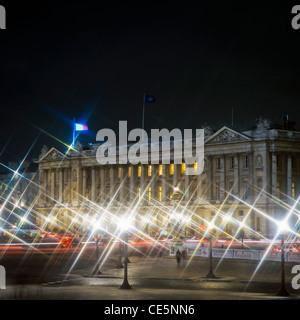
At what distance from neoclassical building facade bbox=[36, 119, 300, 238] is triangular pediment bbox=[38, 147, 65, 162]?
885cm

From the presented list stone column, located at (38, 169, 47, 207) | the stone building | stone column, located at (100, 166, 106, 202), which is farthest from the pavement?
the stone building

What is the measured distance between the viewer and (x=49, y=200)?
458 feet

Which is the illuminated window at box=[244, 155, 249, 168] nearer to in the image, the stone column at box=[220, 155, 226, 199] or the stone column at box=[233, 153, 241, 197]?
the stone column at box=[233, 153, 241, 197]

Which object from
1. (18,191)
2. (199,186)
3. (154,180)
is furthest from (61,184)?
(199,186)

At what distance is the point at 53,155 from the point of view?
13800cm

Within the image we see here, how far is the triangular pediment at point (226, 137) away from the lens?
98.7 metres

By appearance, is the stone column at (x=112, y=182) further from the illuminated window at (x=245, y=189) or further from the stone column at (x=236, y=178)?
the illuminated window at (x=245, y=189)

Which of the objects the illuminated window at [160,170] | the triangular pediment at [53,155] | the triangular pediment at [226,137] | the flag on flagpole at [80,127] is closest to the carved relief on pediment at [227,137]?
the triangular pediment at [226,137]

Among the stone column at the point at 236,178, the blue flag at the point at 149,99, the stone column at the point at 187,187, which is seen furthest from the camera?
the stone column at the point at 187,187

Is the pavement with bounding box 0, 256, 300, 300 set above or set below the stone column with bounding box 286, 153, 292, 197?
below

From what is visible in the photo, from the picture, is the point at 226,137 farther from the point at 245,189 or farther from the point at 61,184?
the point at 61,184

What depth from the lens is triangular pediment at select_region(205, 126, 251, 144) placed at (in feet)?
324

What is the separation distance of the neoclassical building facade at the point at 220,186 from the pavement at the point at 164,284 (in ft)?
128
